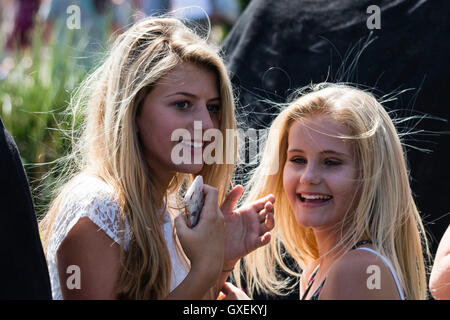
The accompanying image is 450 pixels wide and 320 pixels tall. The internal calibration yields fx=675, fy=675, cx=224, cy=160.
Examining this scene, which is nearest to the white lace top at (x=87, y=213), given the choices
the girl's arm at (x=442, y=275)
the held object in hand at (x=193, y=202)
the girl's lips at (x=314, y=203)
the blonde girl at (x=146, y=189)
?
the blonde girl at (x=146, y=189)

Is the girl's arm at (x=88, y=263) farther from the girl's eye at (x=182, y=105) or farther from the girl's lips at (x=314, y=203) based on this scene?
the girl's lips at (x=314, y=203)

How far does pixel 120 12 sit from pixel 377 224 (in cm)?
492

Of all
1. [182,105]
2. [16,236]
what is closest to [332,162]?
Answer: [182,105]

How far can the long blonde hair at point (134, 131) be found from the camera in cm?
219

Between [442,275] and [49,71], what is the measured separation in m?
3.26

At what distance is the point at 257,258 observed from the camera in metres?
2.66

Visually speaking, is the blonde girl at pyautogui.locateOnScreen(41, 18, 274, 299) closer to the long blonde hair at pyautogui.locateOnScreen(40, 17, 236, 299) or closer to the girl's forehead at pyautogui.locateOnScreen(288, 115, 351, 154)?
the long blonde hair at pyautogui.locateOnScreen(40, 17, 236, 299)

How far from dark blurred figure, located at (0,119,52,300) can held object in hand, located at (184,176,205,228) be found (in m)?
0.59

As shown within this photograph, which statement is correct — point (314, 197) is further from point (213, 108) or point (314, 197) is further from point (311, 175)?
point (213, 108)

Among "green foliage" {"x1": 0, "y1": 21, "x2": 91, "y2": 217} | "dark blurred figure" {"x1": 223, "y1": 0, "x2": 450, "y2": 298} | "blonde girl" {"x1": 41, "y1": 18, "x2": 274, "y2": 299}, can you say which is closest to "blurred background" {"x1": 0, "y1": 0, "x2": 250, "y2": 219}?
"green foliage" {"x1": 0, "y1": 21, "x2": 91, "y2": 217}

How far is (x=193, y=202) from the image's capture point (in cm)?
206

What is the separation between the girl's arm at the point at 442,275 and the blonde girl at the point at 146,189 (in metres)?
0.56

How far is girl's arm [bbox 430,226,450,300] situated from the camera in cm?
208
